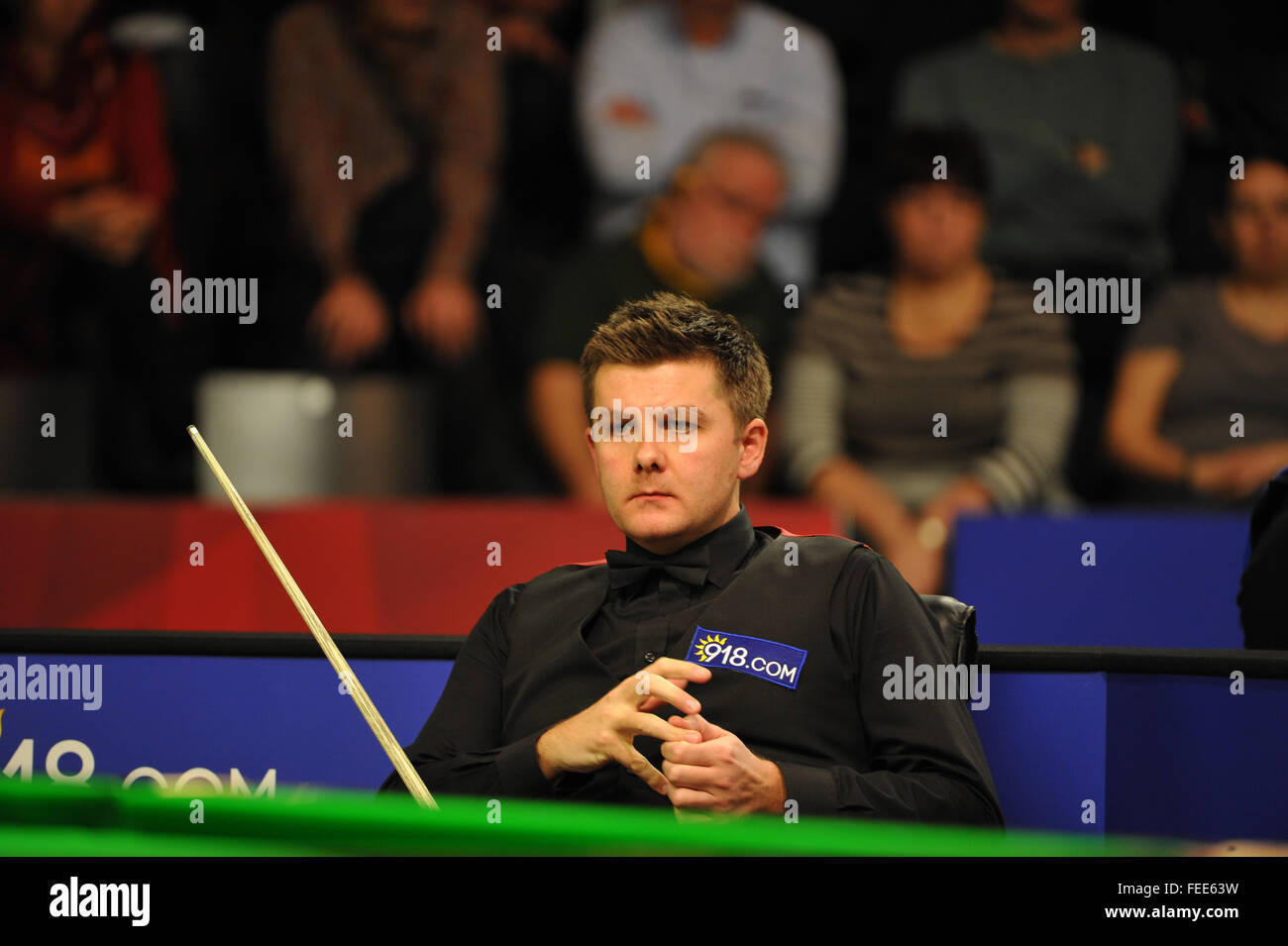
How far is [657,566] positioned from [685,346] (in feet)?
0.98

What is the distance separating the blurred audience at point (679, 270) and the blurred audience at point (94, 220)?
1163 mm

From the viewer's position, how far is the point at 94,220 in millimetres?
4516

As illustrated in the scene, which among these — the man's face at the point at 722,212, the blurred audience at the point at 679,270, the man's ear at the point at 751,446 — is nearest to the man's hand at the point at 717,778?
the man's ear at the point at 751,446

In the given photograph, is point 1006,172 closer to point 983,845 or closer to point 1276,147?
point 1276,147

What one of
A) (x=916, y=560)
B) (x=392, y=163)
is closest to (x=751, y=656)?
(x=916, y=560)

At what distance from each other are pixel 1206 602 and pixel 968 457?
0.84m

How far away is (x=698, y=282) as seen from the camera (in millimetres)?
4234

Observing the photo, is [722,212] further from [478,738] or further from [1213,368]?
[478,738]

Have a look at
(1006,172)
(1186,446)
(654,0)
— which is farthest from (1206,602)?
(654,0)

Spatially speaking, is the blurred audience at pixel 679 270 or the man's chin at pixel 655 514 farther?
the blurred audience at pixel 679 270

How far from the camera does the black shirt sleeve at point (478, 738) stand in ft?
6.26

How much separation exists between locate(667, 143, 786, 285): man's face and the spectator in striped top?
0.98 ft

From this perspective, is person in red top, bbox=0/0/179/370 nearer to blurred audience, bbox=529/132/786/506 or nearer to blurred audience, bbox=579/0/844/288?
blurred audience, bbox=529/132/786/506

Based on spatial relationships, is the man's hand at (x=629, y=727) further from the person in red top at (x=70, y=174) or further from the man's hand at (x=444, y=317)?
the person in red top at (x=70, y=174)
